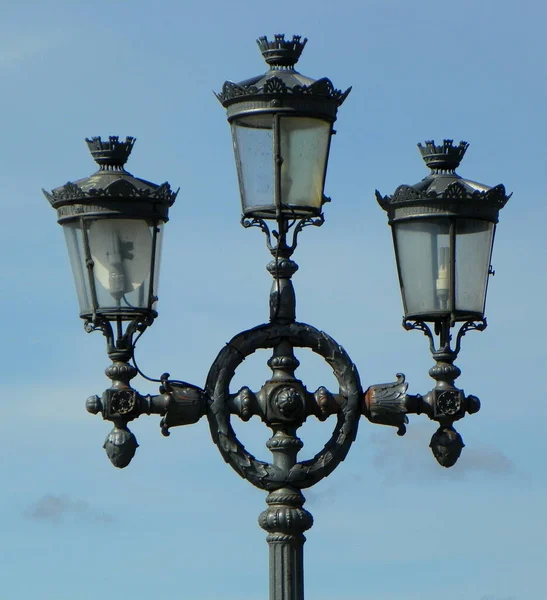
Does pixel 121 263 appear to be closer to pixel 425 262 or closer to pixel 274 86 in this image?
pixel 274 86

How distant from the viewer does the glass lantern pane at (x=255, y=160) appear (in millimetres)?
11137

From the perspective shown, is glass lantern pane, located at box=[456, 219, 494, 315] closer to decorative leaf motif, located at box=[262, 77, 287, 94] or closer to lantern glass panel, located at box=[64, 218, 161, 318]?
decorative leaf motif, located at box=[262, 77, 287, 94]

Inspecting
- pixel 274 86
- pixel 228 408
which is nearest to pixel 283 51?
pixel 274 86

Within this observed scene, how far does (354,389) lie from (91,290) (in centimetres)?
154

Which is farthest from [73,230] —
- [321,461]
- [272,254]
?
[321,461]

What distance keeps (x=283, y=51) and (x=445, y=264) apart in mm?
1490

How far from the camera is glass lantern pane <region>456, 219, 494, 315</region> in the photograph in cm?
1157

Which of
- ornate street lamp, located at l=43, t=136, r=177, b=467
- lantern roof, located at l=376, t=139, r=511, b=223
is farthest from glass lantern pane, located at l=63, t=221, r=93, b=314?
lantern roof, located at l=376, t=139, r=511, b=223

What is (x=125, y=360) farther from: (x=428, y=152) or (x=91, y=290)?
(x=428, y=152)

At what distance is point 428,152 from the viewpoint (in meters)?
11.9

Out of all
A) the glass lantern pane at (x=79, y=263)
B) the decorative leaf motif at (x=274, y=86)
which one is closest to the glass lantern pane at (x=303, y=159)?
the decorative leaf motif at (x=274, y=86)

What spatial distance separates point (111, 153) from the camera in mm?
11438

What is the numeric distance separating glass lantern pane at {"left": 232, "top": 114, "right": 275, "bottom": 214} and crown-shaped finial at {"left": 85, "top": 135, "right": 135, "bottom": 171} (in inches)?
25.7

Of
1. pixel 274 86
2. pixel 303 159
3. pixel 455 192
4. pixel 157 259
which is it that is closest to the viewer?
pixel 274 86
